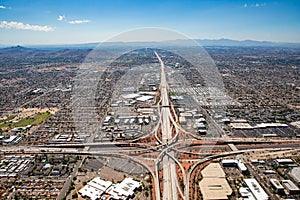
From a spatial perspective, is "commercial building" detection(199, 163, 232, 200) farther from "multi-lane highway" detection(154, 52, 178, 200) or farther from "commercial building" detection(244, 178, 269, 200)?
"multi-lane highway" detection(154, 52, 178, 200)

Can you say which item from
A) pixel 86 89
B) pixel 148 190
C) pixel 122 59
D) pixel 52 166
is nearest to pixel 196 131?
pixel 148 190

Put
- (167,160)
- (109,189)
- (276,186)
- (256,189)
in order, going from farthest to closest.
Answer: (167,160), (109,189), (276,186), (256,189)

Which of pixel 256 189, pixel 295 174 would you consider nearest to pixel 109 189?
pixel 256 189

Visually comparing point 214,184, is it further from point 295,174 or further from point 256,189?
point 295,174

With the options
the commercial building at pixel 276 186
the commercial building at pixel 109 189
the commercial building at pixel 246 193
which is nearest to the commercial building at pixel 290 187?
the commercial building at pixel 276 186

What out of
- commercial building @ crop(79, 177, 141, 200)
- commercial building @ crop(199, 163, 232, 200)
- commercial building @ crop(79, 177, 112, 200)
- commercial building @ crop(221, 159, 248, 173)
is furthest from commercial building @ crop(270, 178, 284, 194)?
commercial building @ crop(79, 177, 112, 200)

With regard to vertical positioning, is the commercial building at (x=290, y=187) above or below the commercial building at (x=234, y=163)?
below

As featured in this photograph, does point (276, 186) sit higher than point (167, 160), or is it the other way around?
point (167, 160)

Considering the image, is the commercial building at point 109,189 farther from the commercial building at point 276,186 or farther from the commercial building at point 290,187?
the commercial building at point 290,187

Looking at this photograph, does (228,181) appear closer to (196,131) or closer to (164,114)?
(196,131)
